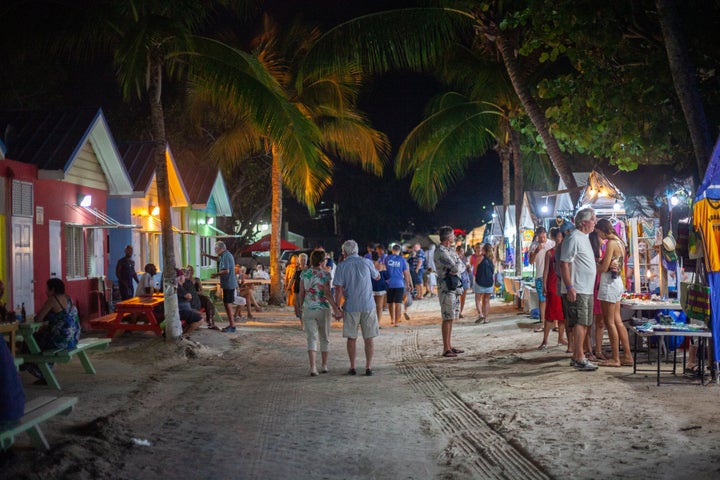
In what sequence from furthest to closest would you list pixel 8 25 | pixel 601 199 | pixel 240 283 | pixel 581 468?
1. pixel 240 283
2. pixel 601 199
3. pixel 8 25
4. pixel 581 468

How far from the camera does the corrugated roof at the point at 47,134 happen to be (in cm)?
1509

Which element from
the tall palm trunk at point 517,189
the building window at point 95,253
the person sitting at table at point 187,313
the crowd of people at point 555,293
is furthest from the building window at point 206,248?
the crowd of people at point 555,293

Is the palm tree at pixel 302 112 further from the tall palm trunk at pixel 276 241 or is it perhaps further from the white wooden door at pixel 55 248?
the white wooden door at pixel 55 248

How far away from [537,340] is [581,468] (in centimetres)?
790

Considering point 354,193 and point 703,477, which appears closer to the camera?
point 703,477

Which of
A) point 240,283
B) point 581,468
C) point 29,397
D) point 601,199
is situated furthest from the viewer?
point 240,283

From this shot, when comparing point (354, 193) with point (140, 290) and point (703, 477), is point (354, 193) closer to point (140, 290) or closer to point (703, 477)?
point (140, 290)

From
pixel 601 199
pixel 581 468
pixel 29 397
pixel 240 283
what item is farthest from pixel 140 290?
pixel 581 468

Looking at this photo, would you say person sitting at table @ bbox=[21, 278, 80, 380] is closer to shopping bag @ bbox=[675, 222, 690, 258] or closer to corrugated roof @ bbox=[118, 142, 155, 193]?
shopping bag @ bbox=[675, 222, 690, 258]

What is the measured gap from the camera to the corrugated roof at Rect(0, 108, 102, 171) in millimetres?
15086

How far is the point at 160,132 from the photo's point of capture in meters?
12.9

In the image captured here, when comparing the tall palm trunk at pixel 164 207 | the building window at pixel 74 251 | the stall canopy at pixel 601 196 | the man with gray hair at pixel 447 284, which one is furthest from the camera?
the building window at pixel 74 251

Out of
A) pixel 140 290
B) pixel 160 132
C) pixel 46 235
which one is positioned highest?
pixel 160 132

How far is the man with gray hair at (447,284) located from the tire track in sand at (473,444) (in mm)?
2199
